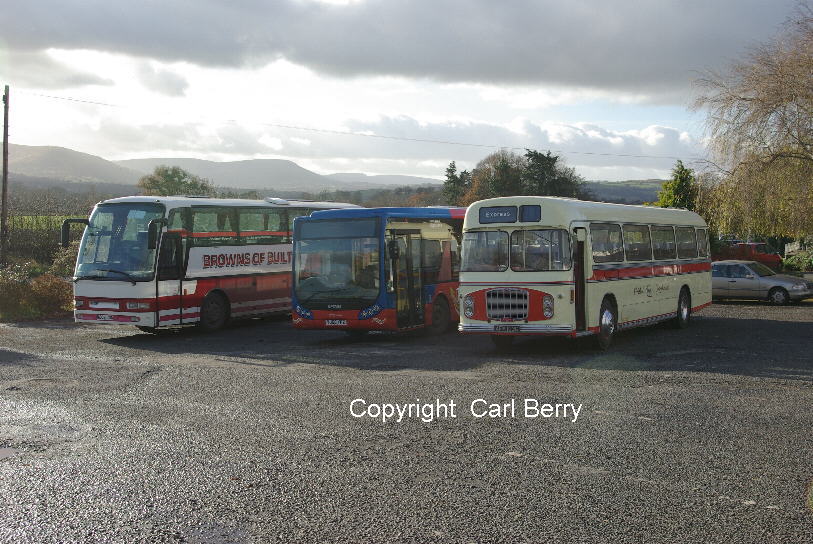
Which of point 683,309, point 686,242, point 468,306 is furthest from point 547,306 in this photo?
point 686,242

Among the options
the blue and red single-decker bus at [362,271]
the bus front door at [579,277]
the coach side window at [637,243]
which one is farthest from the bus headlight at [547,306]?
the blue and red single-decker bus at [362,271]

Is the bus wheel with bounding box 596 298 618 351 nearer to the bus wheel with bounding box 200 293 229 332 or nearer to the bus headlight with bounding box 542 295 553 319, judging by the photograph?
the bus headlight with bounding box 542 295 553 319

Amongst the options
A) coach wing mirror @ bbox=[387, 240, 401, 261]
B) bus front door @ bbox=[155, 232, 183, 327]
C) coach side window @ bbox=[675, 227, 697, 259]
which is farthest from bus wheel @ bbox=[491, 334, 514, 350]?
bus front door @ bbox=[155, 232, 183, 327]

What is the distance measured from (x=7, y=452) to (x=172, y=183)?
9826 centimetres

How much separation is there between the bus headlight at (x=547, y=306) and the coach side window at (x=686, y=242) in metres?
7.02

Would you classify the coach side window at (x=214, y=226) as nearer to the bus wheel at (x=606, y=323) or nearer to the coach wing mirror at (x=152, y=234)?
the coach wing mirror at (x=152, y=234)

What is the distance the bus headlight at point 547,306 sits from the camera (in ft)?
52.0

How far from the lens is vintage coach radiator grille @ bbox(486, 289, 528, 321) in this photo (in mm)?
16031

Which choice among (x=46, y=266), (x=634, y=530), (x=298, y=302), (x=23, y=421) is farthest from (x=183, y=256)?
(x=46, y=266)

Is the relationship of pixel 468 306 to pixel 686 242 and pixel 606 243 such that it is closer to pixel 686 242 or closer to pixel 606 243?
pixel 606 243

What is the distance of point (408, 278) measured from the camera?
19500 mm

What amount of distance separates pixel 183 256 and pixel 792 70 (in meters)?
18.4

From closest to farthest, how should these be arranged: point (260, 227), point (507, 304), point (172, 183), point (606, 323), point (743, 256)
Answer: point (507, 304)
point (606, 323)
point (260, 227)
point (743, 256)
point (172, 183)

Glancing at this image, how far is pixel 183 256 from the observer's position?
20.7 meters
